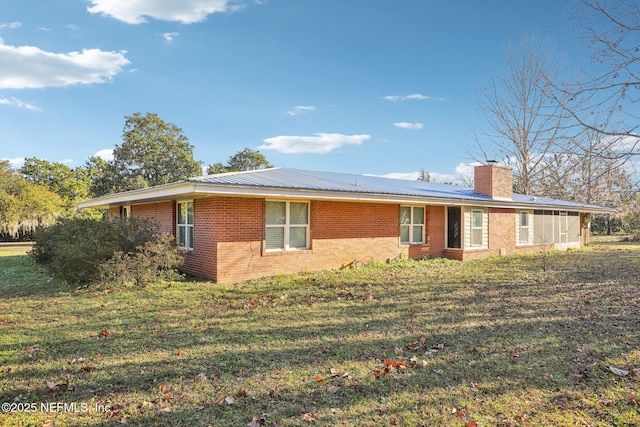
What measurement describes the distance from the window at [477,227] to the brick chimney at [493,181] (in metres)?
1.60

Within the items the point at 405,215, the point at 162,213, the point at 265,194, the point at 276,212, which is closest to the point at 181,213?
the point at 162,213

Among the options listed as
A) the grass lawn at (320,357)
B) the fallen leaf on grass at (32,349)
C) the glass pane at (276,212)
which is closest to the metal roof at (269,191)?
the glass pane at (276,212)

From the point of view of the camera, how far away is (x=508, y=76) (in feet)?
90.9

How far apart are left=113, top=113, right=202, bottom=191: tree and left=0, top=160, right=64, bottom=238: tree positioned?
261 inches

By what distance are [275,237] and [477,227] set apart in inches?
380

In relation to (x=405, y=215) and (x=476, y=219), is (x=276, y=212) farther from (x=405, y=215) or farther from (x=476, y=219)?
(x=476, y=219)

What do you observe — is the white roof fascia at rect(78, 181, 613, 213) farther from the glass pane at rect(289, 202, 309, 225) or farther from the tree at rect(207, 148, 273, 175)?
the tree at rect(207, 148, 273, 175)

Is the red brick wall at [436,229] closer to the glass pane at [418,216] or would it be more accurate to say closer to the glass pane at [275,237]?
the glass pane at [418,216]

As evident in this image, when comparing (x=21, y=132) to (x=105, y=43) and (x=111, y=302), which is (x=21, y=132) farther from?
(x=111, y=302)

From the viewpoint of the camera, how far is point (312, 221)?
1184cm

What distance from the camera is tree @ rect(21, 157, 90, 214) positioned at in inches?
1737

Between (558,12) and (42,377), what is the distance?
28.5 feet

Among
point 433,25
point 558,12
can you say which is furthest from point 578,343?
point 433,25

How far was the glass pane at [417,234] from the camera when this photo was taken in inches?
594
